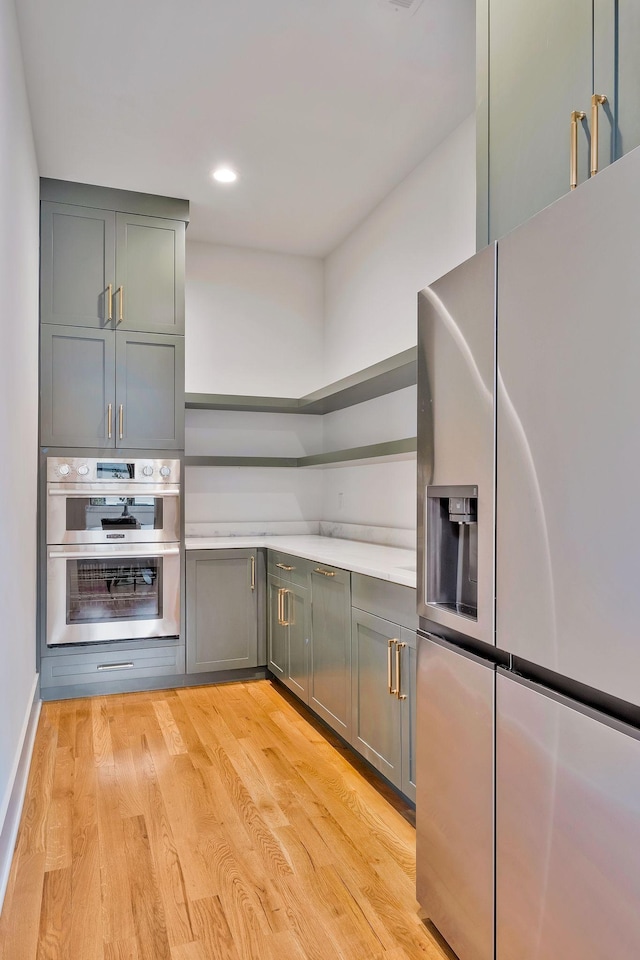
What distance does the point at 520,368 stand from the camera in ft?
4.17

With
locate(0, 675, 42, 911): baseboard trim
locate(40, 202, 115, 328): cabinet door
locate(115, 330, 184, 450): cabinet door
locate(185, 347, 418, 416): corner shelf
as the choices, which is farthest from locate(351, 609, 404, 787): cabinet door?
locate(40, 202, 115, 328): cabinet door

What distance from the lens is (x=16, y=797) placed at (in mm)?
2197

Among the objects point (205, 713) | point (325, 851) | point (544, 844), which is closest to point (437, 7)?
point (544, 844)

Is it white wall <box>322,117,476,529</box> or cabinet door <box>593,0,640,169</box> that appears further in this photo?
white wall <box>322,117,476,529</box>

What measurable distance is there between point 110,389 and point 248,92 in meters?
1.71

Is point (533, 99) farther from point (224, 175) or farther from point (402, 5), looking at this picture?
point (224, 175)

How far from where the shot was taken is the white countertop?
237cm

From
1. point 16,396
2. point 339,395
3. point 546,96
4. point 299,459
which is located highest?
point 546,96

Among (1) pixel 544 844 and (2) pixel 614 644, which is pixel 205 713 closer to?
(1) pixel 544 844

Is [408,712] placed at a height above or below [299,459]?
below

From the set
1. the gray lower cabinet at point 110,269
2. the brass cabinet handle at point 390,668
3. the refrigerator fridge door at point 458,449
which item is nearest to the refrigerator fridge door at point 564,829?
the refrigerator fridge door at point 458,449

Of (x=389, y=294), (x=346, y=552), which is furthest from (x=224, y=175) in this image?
(x=346, y=552)

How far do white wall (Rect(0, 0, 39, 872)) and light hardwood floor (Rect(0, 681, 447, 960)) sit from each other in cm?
27

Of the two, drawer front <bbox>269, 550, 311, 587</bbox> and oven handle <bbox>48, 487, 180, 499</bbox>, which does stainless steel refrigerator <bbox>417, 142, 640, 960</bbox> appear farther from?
oven handle <bbox>48, 487, 180, 499</bbox>
